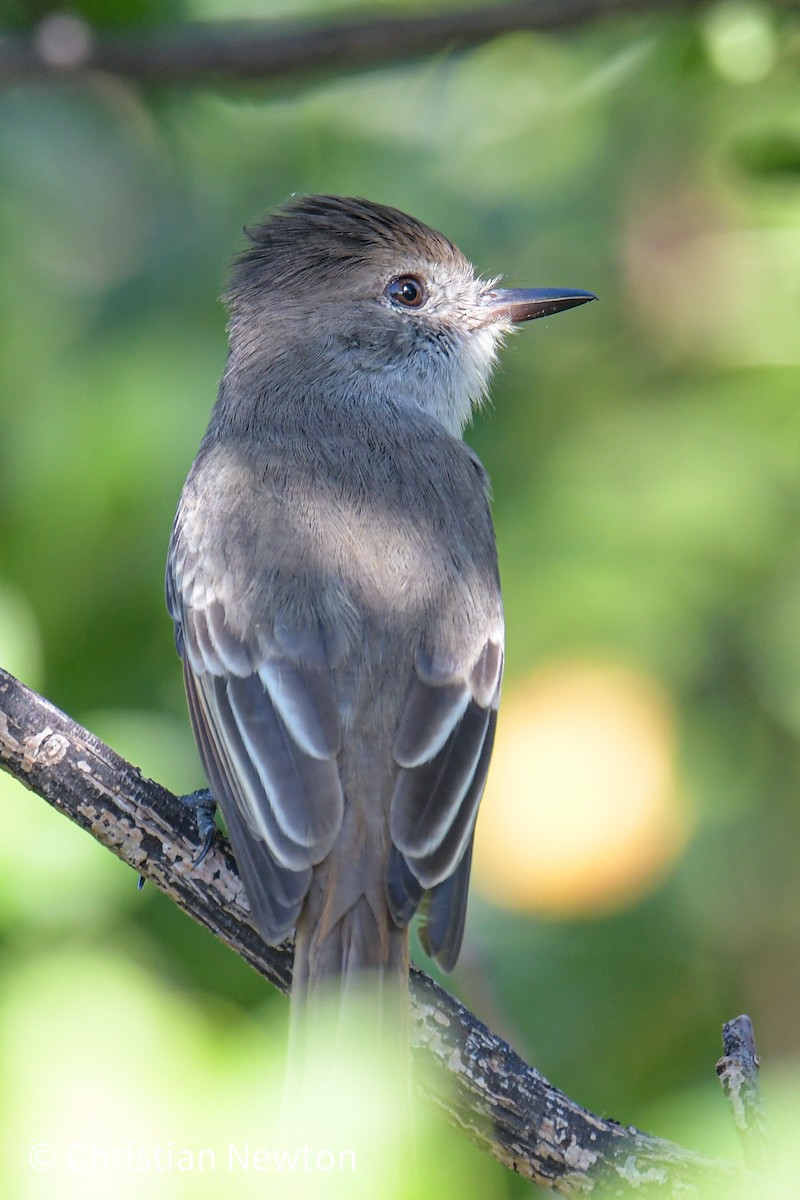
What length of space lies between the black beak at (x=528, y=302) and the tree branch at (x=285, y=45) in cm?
89

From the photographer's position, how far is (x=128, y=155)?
575 cm

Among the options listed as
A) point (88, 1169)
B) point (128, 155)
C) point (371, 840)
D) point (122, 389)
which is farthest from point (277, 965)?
point (128, 155)

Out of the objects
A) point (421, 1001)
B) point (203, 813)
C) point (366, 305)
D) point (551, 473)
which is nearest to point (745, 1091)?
point (421, 1001)

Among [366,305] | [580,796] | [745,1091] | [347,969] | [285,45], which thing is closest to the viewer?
[745,1091]

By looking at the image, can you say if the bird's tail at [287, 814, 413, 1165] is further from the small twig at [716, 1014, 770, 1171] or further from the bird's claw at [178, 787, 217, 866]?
the small twig at [716, 1014, 770, 1171]

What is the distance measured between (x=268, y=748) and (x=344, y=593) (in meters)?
0.45

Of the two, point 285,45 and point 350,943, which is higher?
point 285,45

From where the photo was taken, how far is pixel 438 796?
3.29 metres

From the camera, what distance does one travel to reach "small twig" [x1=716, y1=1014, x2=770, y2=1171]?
94.2 inches

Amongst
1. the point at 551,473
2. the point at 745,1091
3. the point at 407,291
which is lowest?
the point at 745,1091

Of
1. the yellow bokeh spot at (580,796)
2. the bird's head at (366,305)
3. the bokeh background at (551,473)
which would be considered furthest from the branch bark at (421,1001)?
the bird's head at (366,305)

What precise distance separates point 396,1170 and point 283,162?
417 cm

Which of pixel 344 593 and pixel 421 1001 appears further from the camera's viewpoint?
pixel 344 593

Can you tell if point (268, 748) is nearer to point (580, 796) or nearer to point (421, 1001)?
point (421, 1001)
